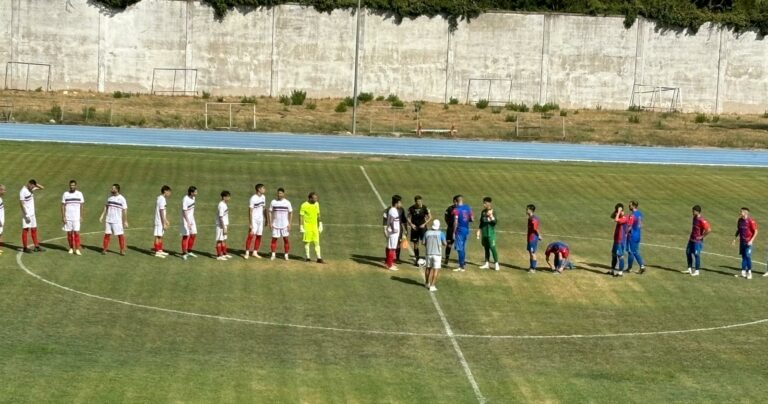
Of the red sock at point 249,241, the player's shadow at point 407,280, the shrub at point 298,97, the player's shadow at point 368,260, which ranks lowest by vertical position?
the player's shadow at point 407,280

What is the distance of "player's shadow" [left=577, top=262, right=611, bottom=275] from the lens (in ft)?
102

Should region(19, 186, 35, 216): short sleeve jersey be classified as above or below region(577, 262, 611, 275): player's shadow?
above

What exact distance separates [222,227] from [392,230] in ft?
13.9

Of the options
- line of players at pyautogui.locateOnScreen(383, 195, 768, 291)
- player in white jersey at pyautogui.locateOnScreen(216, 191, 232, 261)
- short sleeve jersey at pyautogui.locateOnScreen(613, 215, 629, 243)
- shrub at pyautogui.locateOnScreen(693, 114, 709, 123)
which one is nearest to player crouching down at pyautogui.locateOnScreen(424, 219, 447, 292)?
line of players at pyautogui.locateOnScreen(383, 195, 768, 291)

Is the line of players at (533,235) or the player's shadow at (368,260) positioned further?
the player's shadow at (368,260)

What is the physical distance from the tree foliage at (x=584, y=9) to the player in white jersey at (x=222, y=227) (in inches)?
2176

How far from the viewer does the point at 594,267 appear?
31672 mm

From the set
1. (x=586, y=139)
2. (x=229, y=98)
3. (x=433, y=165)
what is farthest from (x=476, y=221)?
(x=229, y=98)

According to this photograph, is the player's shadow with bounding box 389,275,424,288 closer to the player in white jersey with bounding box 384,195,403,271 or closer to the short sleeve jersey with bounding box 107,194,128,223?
the player in white jersey with bounding box 384,195,403,271

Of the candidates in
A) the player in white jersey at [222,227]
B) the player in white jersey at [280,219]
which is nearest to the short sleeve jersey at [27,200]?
the player in white jersey at [222,227]

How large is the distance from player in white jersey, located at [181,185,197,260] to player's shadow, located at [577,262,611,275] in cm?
994

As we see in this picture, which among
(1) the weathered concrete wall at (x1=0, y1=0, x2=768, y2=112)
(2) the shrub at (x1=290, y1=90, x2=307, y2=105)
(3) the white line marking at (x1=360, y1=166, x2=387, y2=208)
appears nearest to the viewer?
(3) the white line marking at (x1=360, y1=166, x2=387, y2=208)

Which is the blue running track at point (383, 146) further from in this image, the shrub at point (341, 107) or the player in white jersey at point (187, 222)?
the player in white jersey at point (187, 222)

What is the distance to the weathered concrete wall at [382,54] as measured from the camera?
273 feet
